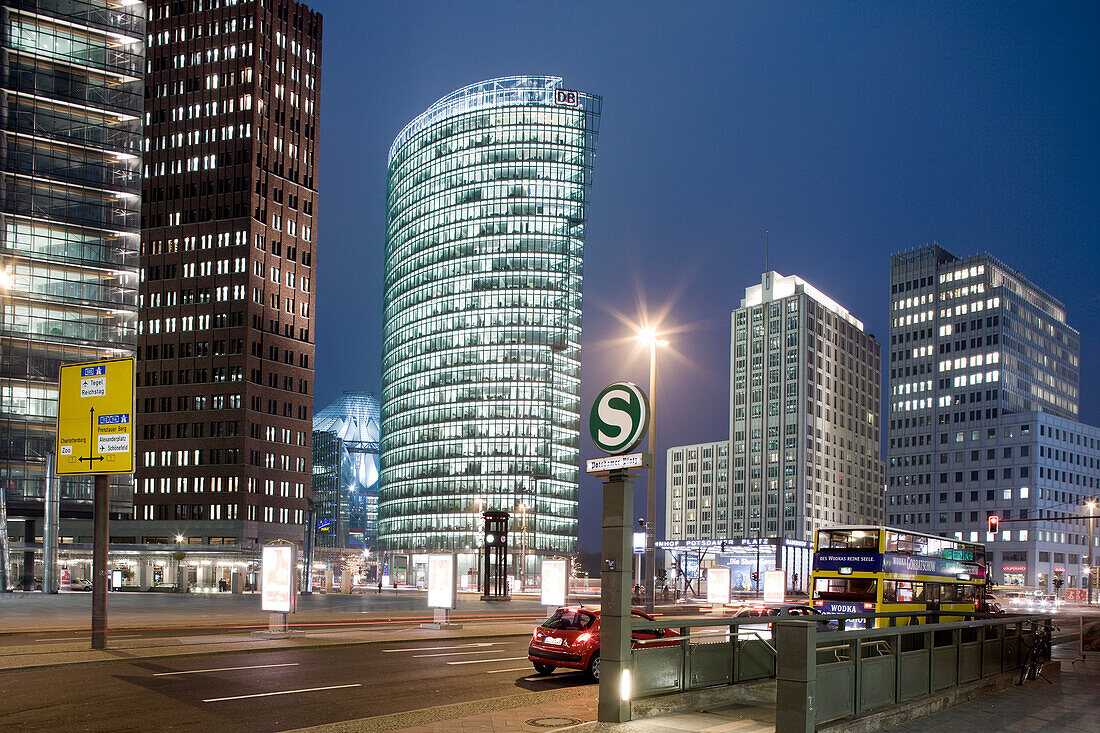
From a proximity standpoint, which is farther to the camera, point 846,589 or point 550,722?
point 846,589

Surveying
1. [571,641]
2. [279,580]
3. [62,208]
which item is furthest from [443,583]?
[62,208]

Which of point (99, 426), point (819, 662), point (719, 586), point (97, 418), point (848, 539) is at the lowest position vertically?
point (719, 586)

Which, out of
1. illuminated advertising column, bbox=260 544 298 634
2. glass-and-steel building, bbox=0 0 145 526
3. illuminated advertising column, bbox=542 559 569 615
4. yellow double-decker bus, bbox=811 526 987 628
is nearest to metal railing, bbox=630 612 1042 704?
yellow double-decker bus, bbox=811 526 987 628

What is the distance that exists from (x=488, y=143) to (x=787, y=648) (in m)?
165

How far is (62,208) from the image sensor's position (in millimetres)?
81188

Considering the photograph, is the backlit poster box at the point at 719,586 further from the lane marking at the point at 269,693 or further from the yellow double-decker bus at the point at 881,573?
the lane marking at the point at 269,693

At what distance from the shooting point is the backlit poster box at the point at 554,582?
38659 mm

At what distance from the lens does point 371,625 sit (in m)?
37.4

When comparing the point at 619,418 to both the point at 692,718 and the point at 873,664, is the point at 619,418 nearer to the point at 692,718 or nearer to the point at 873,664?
the point at 692,718

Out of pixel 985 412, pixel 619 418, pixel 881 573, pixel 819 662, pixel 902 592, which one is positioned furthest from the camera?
pixel 985 412

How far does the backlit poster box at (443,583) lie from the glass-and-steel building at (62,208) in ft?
177

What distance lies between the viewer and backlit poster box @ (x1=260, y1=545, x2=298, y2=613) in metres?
28.5

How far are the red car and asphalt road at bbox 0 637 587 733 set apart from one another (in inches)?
18.1

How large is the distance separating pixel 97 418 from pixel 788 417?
168228 mm
